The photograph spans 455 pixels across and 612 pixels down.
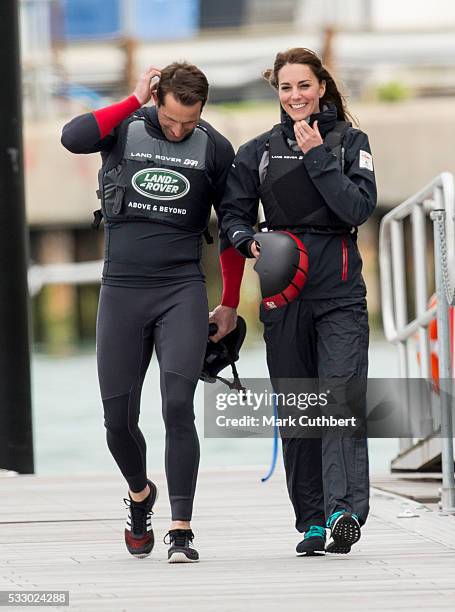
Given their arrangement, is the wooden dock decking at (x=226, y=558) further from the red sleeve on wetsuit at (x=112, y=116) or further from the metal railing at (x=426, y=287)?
the red sleeve on wetsuit at (x=112, y=116)

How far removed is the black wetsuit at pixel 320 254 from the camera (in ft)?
18.6

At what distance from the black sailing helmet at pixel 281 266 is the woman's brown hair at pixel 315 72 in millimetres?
479

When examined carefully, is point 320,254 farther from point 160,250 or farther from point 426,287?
point 426,287

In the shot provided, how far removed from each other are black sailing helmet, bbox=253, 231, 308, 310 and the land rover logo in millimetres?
309

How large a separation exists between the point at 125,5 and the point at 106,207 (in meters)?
33.2

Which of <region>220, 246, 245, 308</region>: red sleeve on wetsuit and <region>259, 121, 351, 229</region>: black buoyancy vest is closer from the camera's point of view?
<region>259, 121, 351, 229</region>: black buoyancy vest

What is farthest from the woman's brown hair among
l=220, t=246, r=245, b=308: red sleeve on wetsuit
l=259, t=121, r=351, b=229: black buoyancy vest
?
l=220, t=246, r=245, b=308: red sleeve on wetsuit

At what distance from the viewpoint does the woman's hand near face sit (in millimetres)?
5613

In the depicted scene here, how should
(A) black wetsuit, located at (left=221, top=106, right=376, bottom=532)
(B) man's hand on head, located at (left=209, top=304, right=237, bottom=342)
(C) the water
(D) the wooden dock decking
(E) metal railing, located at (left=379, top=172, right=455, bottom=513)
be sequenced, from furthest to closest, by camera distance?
(C) the water < (E) metal railing, located at (left=379, top=172, right=455, bottom=513) < (B) man's hand on head, located at (left=209, top=304, right=237, bottom=342) < (A) black wetsuit, located at (left=221, top=106, right=376, bottom=532) < (D) the wooden dock decking

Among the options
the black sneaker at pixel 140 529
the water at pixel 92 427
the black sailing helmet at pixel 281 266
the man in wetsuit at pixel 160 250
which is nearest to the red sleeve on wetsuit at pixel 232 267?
the man in wetsuit at pixel 160 250

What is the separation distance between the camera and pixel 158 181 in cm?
575

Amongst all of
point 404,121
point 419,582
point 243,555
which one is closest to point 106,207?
point 243,555

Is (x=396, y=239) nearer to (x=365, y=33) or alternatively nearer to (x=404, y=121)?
(x=404, y=121)

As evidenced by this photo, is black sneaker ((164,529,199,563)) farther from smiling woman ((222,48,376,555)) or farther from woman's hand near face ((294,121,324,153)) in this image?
woman's hand near face ((294,121,324,153))
